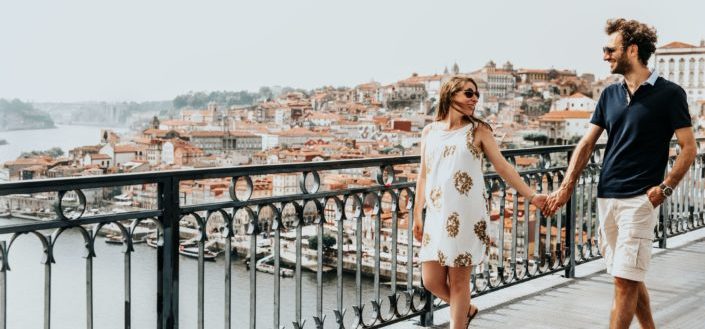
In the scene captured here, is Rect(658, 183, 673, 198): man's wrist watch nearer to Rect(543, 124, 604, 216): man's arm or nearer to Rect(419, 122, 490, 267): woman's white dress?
Rect(543, 124, 604, 216): man's arm

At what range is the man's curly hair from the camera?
2805 millimetres

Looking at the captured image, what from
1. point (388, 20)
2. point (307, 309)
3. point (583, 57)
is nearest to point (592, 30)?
point (583, 57)

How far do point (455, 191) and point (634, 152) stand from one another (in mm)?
690

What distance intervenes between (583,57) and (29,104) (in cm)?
6825

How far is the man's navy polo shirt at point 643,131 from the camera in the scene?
108 inches

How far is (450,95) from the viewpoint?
2736mm

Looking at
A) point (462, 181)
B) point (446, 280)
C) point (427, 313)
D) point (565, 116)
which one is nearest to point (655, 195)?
point (462, 181)

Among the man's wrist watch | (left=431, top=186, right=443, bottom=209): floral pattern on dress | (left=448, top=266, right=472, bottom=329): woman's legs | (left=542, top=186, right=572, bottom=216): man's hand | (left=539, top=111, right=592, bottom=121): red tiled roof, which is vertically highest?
(left=539, top=111, right=592, bottom=121): red tiled roof

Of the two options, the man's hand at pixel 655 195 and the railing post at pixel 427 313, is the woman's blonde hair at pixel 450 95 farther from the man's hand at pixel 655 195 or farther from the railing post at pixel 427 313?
the railing post at pixel 427 313

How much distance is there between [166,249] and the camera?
2637 millimetres

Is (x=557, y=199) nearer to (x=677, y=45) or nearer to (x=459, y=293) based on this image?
(x=459, y=293)

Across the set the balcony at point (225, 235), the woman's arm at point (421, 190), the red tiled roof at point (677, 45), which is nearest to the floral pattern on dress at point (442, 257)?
the woman's arm at point (421, 190)

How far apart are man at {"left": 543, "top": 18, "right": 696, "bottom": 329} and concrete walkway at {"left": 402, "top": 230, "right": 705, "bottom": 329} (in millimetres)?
975

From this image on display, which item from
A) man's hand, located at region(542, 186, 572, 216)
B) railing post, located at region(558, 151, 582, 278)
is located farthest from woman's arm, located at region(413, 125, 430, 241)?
railing post, located at region(558, 151, 582, 278)
